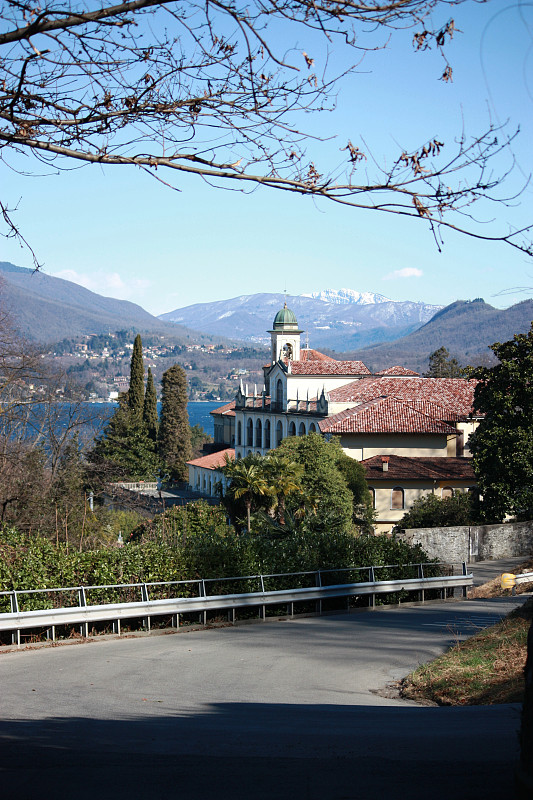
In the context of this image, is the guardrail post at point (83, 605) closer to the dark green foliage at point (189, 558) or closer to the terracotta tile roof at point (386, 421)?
the dark green foliage at point (189, 558)

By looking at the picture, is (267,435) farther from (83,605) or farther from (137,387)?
(83,605)

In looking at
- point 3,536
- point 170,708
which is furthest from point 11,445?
point 170,708

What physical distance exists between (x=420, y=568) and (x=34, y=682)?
11850 mm

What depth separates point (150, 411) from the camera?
3725 inches

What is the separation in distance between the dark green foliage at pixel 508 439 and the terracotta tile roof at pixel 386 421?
69.5ft

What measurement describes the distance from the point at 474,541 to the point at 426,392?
114ft

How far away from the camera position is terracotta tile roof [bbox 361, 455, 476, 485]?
5519cm

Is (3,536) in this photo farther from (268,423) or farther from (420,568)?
(268,423)

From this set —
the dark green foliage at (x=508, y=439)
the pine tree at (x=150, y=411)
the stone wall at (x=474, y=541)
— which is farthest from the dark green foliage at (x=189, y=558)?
the pine tree at (x=150, y=411)

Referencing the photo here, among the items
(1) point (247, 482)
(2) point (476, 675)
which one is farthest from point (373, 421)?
(2) point (476, 675)

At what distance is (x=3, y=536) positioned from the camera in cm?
1650

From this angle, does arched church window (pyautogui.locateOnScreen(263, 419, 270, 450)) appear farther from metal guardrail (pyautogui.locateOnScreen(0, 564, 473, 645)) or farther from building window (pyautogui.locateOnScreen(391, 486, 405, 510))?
metal guardrail (pyautogui.locateOnScreen(0, 564, 473, 645))

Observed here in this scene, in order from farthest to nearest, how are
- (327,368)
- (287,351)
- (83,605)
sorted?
(287,351) → (327,368) → (83,605)

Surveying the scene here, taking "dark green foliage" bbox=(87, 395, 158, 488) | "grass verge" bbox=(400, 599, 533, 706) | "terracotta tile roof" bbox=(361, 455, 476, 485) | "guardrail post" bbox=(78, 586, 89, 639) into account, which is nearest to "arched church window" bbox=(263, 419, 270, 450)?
"dark green foliage" bbox=(87, 395, 158, 488)
